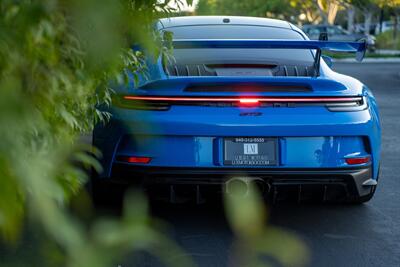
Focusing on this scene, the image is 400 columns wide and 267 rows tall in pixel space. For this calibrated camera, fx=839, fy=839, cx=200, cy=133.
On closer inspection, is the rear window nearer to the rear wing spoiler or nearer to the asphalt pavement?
the rear wing spoiler

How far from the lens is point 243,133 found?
5.19 m

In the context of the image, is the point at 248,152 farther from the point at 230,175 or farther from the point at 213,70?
the point at 213,70

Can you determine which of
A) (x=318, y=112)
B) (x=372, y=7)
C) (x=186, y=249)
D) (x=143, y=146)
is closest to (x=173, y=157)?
(x=143, y=146)

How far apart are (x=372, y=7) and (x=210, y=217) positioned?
65.3 metres

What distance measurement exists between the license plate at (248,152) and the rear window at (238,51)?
80cm

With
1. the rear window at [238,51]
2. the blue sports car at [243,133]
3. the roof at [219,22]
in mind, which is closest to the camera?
the blue sports car at [243,133]

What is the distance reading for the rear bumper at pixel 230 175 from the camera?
5227 mm

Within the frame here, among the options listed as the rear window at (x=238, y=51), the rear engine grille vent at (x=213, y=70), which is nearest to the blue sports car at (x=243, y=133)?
the rear engine grille vent at (x=213, y=70)

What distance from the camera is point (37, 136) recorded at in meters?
2.46

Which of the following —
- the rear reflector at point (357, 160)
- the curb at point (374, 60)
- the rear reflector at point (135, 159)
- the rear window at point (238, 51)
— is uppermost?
the rear window at point (238, 51)

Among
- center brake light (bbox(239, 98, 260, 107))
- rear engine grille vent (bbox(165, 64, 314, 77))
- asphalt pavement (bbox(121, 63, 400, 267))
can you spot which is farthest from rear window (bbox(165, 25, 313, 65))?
asphalt pavement (bbox(121, 63, 400, 267))

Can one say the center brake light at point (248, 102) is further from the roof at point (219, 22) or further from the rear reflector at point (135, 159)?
the roof at point (219, 22)

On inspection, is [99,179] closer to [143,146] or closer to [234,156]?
[143,146]

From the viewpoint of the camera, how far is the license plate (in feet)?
17.1
